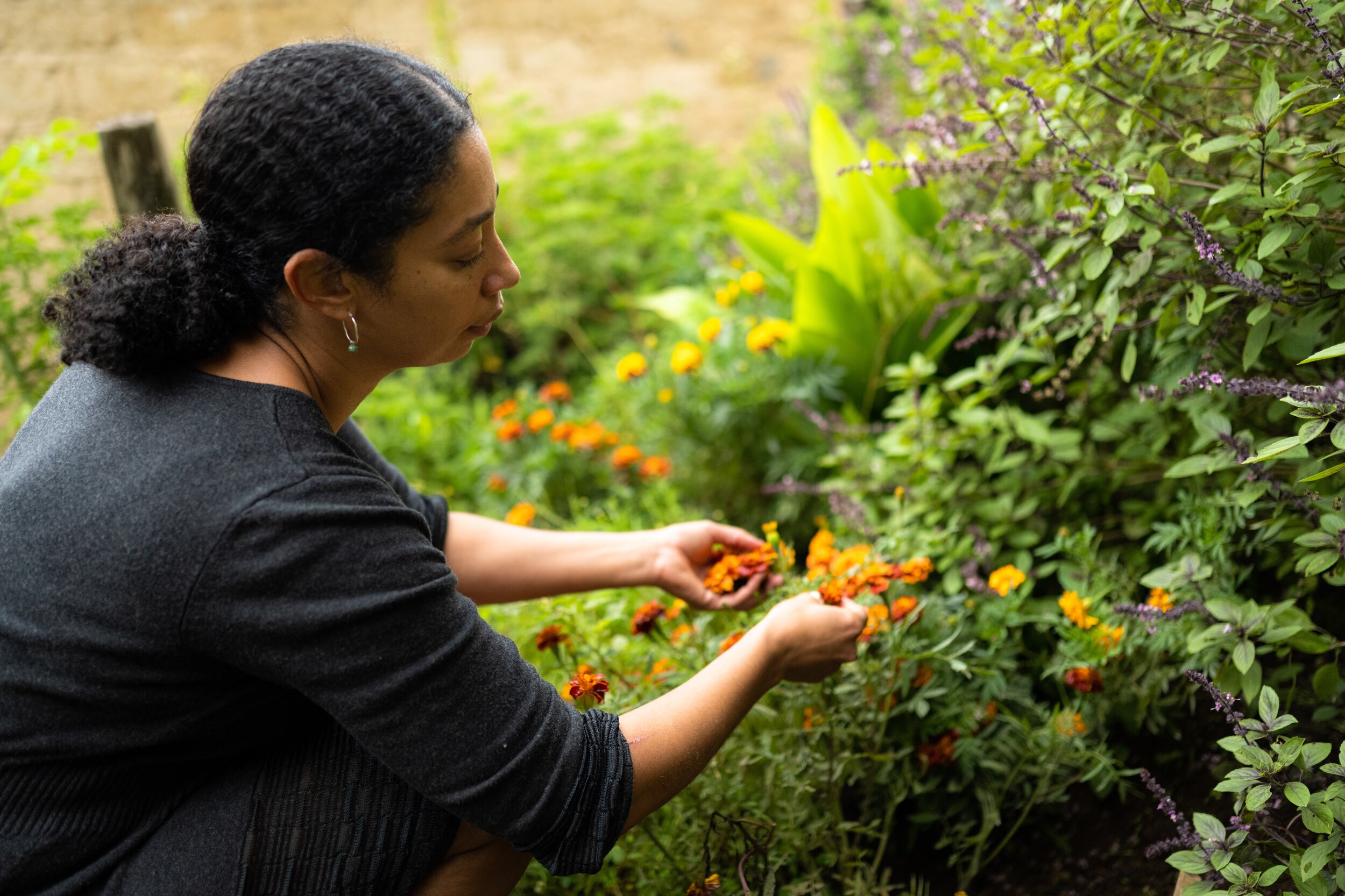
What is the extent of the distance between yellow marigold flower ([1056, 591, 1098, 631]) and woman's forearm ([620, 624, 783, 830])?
0.54m

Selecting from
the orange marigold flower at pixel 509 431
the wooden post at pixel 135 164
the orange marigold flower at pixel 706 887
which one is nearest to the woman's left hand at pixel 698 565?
the orange marigold flower at pixel 706 887

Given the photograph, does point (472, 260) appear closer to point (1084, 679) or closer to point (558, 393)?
point (1084, 679)

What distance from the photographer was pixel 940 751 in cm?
167

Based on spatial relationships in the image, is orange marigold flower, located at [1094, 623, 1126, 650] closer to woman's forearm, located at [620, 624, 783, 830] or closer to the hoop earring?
woman's forearm, located at [620, 624, 783, 830]

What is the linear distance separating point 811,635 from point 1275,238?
0.81 meters

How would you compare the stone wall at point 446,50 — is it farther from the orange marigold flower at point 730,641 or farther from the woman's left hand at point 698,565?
the orange marigold flower at point 730,641

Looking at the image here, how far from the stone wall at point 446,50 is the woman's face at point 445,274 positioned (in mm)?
3639

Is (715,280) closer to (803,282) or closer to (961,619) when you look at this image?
(803,282)

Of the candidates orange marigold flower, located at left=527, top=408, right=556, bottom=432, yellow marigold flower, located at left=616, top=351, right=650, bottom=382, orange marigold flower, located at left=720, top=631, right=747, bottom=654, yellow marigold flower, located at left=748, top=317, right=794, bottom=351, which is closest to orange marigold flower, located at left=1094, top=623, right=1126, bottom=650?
orange marigold flower, located at left=720, top=631, right=747, bottom=654

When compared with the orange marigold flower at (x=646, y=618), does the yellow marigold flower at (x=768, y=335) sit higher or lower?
lower

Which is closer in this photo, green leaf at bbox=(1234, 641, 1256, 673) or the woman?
the woman

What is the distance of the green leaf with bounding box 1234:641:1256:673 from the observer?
131cm

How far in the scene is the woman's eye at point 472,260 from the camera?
1.26 m

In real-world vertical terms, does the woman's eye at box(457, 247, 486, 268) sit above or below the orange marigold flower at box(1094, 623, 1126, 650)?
above
